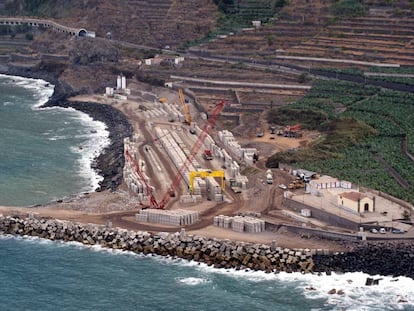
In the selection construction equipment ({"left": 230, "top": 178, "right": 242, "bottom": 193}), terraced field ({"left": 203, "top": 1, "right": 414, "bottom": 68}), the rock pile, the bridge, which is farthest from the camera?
the bridge

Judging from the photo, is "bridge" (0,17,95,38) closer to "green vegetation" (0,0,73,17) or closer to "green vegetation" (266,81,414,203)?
"green vegetation" (0,0,73,17)

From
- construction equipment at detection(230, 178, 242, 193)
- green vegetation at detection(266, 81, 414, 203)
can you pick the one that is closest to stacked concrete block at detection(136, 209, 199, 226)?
construction equipment at detection(230, 178, 242, 193)

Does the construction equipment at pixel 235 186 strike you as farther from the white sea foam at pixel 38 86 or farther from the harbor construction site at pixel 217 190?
the white sea foam at pixel 38 86

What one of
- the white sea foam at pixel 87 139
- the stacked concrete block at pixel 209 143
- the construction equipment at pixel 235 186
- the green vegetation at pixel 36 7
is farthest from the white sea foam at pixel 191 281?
the green vegetation at pixel 36 7

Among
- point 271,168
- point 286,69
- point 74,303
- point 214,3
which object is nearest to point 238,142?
point 271,168

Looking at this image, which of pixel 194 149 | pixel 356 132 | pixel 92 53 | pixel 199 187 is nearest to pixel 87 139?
pixel 194 149

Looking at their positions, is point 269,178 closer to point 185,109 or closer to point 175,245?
point 175,245
